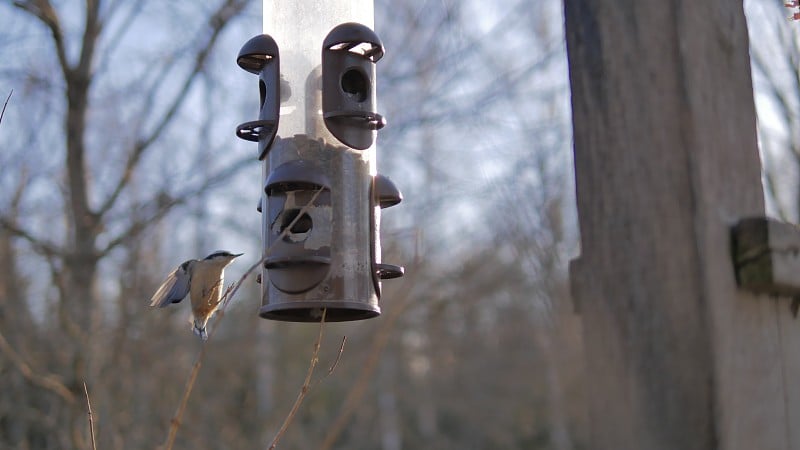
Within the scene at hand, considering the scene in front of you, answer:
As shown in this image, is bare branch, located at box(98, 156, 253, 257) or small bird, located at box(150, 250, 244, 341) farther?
bare branch, located at box(98, 156, 253, 257)

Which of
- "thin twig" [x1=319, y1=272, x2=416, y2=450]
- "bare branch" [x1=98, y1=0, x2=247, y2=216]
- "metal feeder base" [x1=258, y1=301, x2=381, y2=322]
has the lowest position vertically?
"thin twig" [x1=319, y1=272, x2=416, y2=450]

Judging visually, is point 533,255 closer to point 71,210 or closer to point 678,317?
point 71,210

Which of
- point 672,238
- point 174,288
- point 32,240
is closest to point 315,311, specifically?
point 174,288

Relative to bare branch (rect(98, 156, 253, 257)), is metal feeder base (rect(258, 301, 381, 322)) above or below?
below

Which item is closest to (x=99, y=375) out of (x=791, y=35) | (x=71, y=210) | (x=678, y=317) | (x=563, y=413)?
(x=71, y=210)

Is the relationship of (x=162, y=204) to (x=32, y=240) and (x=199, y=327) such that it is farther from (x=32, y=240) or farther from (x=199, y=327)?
(x=199, y=327)

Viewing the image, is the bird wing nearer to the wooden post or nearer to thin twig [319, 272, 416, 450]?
thin twig [319, 272, 416, 450]

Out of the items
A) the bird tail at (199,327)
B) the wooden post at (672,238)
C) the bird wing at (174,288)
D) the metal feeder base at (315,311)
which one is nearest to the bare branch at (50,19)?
the bird tail at (199,327)

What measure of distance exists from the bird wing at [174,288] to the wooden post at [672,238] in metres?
2.03

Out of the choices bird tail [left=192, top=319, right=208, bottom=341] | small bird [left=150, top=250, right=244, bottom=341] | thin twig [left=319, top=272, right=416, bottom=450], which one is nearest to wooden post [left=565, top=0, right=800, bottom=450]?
thin twig [left=319, top=272, right=416, bottom=450]

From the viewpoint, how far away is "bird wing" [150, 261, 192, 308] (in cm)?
370

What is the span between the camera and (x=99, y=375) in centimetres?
719

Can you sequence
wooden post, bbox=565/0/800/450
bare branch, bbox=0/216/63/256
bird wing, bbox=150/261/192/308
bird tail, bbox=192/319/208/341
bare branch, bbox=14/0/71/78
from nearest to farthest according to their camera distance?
wooden post, bbox=565/0/800/450 → bird wing, bbox=150/261/192/308 → bird tail, bbox=192/319/208/341 → bare branch, bbox=0/216/63/256 → bare branch, bbox=14/0/71/78

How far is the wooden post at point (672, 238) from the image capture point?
1832 mm
